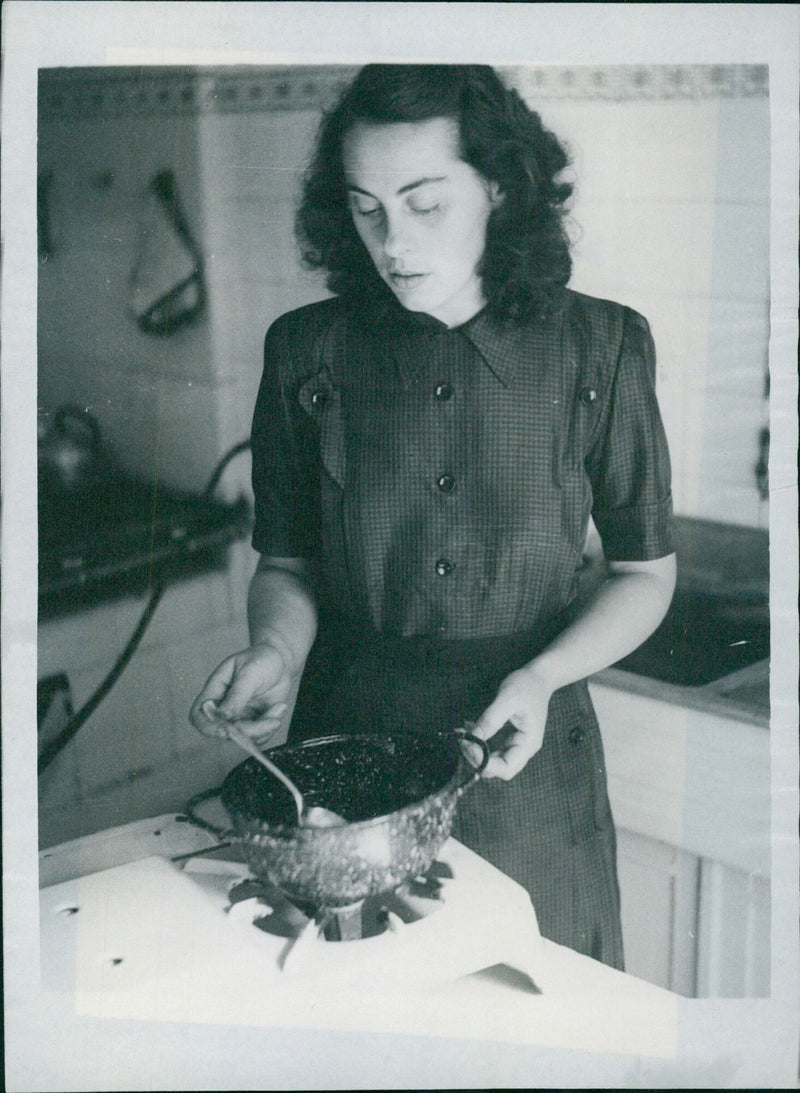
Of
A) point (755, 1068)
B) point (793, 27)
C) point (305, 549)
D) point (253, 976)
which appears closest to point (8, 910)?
point (253, 976)

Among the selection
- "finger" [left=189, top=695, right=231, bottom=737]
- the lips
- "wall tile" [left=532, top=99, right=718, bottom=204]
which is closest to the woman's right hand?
"finger" [left=189, top=695, right=231, bottom=737]

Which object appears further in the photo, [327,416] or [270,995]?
[327,416]

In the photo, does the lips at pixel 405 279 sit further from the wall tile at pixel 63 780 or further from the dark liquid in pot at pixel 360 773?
the wall tile at pixel 63 780

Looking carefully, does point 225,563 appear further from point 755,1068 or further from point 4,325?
point 755,1068

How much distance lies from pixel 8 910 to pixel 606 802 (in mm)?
554

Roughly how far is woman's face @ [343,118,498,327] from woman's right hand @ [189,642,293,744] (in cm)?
34

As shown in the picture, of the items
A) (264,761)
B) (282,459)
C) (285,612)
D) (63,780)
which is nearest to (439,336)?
(282,459)

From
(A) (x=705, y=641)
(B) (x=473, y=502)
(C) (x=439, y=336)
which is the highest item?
(C) (x=439, y=336)

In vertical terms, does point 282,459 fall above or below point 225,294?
below

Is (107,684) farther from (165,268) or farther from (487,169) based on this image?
(487,169)

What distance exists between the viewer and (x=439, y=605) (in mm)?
836

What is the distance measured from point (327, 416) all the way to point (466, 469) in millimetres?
133

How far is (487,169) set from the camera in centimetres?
79

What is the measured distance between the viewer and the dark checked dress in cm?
83
